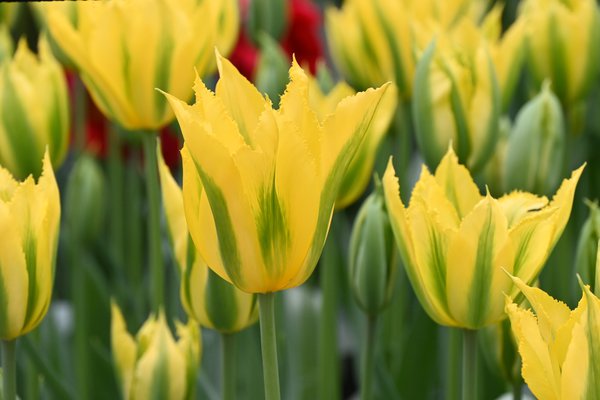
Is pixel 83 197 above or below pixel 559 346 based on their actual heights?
above

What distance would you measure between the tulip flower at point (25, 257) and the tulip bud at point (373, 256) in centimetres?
22

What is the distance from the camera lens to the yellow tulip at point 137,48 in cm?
80

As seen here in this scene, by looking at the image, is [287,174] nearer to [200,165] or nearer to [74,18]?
[200,165]

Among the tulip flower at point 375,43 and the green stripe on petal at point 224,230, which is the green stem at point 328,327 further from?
the green stripe on petal at point 224,230

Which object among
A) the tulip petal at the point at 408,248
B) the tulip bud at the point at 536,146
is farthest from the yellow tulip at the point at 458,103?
the tulip petal at the point at 408,248

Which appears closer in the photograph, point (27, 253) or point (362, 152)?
point (27, 253)

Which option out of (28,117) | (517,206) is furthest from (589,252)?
(28,117)

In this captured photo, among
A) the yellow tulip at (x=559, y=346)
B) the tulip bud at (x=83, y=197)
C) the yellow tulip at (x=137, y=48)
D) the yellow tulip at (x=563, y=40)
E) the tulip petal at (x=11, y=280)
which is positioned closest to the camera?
the yellow tulip at (x=559, y=346)

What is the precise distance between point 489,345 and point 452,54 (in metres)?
0.22

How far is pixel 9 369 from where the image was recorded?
0.62 m

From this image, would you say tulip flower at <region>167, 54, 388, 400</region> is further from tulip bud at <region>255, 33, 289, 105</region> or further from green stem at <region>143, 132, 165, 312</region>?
tulip bud at <region>255, 33, 289, 105</region>

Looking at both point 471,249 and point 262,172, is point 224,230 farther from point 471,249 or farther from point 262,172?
point 471,249

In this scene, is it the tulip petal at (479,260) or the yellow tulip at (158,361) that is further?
the yellow tulip at (158,361)

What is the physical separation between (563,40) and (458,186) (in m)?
0.35
